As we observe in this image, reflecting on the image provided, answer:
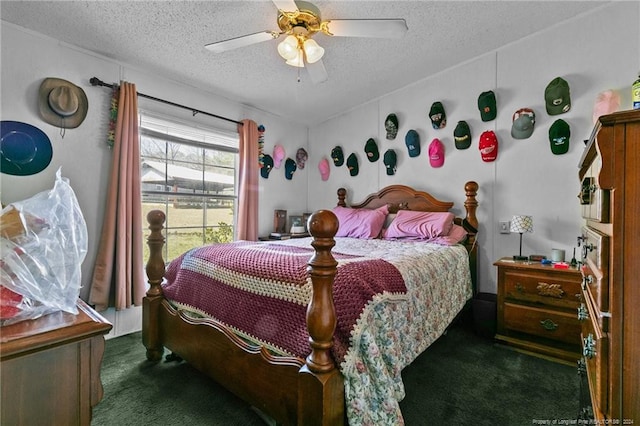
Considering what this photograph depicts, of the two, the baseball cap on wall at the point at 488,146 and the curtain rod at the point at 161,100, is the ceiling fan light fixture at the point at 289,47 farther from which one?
the baseball cap on wall at the point at 488,146

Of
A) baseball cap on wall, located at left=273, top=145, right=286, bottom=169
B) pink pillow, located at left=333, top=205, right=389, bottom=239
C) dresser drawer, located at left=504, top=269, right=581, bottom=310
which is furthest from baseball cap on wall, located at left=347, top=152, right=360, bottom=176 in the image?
dresser drawer, located at left=504, top=269, right=581, bottom=310

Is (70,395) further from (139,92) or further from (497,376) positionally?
(139,92)

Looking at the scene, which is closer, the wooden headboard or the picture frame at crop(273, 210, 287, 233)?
the wooden headboard

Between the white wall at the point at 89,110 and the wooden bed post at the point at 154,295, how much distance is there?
2.80 ft

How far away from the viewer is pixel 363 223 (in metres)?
3.29

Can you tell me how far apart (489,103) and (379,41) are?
4.05 ft

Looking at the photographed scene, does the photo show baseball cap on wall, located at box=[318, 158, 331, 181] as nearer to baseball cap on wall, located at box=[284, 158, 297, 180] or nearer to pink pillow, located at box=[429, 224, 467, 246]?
baseball cap on wall, located at box=[284, 158, 297, 180]

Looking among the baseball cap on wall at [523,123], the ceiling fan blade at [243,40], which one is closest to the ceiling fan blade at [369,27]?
the ceiling fan blade at [243,40]

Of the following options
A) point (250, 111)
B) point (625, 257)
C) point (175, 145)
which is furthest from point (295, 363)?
point (250, 111)

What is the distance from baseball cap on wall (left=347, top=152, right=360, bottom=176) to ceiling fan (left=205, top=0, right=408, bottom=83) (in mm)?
1888

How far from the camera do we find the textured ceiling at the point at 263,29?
6.88ft

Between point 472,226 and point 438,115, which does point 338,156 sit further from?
point 472,226

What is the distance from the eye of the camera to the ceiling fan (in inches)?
71.4

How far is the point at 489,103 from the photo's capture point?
2850 mm
